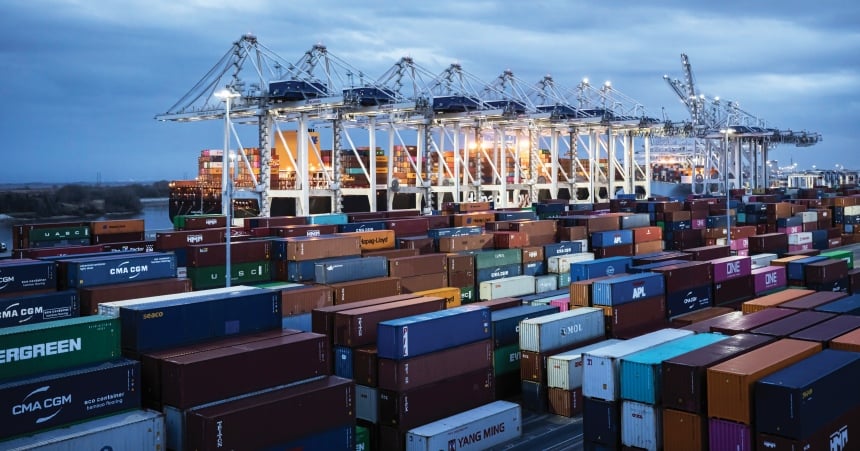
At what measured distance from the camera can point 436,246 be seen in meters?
34.0

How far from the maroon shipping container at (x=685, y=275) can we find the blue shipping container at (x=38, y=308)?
17822 mm

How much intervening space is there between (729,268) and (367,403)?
1606 cm

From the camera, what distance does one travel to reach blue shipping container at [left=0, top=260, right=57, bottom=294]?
19438 mm

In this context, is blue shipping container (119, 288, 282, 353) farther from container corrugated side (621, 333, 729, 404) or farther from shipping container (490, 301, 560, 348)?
container corrugated side (621, 333, 729, 404)

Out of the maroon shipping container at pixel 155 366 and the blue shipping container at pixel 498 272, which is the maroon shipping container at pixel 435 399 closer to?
the maroon shipping container at pixel 155 366

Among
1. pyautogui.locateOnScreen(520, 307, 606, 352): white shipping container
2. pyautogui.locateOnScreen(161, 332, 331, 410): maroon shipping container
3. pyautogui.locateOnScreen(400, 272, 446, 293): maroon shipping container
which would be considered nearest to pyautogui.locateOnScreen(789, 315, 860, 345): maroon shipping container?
pyautogui.locateOnScreen(520, 307, 606, 352): white shipping container

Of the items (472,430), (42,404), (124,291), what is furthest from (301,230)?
(42,404)

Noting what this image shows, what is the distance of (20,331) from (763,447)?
13.0m

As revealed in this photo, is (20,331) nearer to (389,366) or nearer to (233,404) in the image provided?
(233,404)

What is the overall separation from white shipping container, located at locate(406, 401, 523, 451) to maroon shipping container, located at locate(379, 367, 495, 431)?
0.64 ft

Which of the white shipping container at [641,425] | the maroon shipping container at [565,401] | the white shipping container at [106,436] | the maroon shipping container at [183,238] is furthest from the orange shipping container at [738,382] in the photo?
the maroon shipping container at [183,238]

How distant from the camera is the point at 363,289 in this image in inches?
940

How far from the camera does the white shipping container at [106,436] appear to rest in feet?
36.9

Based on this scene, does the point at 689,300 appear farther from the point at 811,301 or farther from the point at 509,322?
the point at 509,322
